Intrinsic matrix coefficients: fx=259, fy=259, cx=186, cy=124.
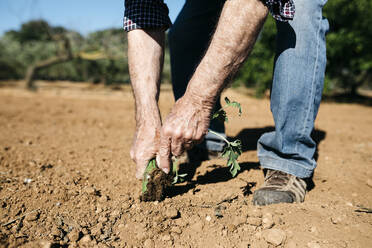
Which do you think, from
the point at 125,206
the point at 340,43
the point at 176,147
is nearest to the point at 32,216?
the point at 125,206

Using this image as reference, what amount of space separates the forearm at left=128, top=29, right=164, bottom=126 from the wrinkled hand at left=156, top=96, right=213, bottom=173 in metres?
0.18

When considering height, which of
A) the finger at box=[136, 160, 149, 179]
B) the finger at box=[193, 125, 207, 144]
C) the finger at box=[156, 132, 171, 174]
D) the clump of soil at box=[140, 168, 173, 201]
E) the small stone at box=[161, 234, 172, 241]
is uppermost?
the finger at box=[193, 125, 207, 144]

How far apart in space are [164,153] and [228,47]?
637 mm

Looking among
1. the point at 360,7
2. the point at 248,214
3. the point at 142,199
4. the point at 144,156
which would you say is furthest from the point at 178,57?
the point at 360,7

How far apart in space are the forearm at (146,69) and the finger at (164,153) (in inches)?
6.5

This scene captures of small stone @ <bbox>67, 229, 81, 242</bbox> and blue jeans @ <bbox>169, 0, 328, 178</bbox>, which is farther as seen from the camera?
blue jeans @ <bbox>169, 0, 328, 178</bbox>

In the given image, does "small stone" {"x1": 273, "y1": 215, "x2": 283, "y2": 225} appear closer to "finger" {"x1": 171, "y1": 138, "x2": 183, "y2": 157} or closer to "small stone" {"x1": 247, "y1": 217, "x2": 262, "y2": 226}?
"small stone" {"x1": 247, "y1": 217, "x2": 262, "y2": 226}

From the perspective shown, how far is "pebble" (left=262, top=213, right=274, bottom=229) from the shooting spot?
132 cm

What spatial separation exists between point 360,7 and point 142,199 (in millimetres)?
9774

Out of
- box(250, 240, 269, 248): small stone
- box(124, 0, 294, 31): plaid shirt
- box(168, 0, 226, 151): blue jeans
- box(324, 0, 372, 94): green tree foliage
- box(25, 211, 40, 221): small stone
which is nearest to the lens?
box(250, 240, 269, 248): small stone

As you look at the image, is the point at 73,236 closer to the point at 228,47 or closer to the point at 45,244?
the point at 45,244

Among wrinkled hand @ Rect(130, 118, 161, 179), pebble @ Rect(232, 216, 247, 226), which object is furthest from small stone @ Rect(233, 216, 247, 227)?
wrinkled hand @ Rect(130, 118, 161, 179)

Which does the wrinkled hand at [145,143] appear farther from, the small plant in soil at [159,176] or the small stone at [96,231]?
the small stone at [96,231]

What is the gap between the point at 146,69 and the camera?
1.56 metres
